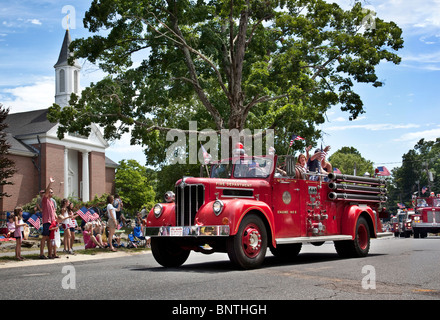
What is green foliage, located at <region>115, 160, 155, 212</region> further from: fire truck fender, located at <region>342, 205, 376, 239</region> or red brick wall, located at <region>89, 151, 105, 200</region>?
fire truck fender, located at <region>342, 205, 376, 239</region>

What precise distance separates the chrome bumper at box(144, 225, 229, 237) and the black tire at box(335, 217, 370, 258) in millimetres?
4866

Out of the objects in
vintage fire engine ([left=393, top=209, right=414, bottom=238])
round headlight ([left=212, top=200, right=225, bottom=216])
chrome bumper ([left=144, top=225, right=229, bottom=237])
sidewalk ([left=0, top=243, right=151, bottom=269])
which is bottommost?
vintage fire engine ([left=393, top=209, right=414, bottom=238])

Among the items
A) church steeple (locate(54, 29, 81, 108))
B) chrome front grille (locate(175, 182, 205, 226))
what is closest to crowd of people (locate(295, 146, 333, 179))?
chrome front grille (locate(175, 182, 205, 226))

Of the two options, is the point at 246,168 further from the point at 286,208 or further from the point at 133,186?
the point at 133,186

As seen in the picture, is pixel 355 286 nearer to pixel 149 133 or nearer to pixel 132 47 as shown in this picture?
pixel 149 133

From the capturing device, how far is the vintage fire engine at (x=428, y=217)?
30.8 metres

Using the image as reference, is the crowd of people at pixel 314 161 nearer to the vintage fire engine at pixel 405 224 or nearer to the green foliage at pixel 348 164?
the vintage fire engine at pixel 405 224

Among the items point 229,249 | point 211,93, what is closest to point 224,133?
point 211,93

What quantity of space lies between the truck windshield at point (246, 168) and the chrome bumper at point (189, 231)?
2159mm

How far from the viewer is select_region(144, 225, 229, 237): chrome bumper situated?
401 inches

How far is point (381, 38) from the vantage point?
2352 cm

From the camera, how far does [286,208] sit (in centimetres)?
1200
